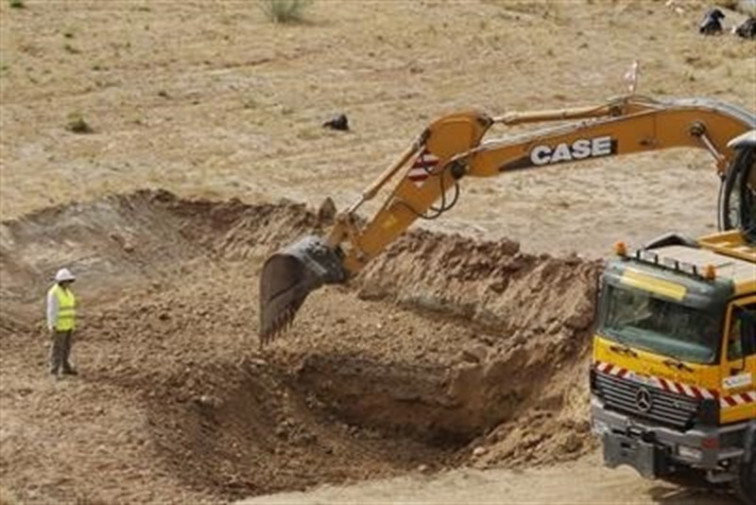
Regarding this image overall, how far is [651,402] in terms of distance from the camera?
816 inches

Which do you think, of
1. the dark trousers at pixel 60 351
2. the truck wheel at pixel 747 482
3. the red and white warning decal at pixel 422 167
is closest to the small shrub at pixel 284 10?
the dark trousers at pixel 60 351

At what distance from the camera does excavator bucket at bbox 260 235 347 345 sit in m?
24.4

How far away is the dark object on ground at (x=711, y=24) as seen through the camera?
155ft

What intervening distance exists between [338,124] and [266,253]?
309 inches

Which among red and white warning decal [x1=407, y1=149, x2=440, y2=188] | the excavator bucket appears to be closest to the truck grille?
red and white warning decal [x1=407, y1=149, x2=440, y2=188]

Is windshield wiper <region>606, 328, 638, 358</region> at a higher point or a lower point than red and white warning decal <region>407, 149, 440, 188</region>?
lower

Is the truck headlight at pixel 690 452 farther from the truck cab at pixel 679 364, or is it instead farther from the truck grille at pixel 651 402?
the truck grille at pixel 651 402

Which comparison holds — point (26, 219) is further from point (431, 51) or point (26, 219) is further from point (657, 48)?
point (657, 48)

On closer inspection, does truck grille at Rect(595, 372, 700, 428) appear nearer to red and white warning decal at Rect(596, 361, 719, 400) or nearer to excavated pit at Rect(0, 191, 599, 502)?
red and white warning decal at Rect(596, 361, 719, 400)

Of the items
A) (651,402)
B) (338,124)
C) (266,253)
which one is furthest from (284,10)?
(651,402)

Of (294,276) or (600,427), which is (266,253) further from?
(600,427)

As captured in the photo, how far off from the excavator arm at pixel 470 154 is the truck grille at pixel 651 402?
3.37 meters

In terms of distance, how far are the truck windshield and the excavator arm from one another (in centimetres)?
267

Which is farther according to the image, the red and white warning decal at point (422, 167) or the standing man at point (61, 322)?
the standing man at point (61, 322)
